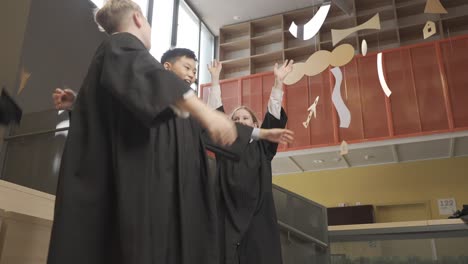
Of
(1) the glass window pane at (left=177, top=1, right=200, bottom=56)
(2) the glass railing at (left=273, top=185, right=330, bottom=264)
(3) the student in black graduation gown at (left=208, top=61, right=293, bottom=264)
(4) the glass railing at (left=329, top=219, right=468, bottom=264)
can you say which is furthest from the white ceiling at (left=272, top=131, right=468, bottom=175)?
(3) the student in black graduation gown at (left=208, top=61, right=293, bottom=264)

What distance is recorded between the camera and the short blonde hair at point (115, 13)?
4.29ft

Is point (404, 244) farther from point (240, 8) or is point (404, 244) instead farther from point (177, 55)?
point (240, 8)

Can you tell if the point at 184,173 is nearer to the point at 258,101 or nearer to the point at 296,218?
the point at 296,218

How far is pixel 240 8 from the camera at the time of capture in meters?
8.38

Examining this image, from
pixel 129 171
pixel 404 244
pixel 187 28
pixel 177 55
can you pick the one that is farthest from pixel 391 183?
pixel 129 171

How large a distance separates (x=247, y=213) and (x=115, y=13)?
1036 mm

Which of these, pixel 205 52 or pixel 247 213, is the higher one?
pixel 205 52

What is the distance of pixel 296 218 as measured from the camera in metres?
3.07

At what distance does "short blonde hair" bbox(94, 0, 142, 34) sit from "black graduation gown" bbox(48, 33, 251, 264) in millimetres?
128

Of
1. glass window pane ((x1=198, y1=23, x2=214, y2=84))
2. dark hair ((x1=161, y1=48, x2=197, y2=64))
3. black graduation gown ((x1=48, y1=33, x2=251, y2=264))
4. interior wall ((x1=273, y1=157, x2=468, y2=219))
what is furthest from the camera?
glass window pane ((x1=198, y1=23, x2=214, y2=84))

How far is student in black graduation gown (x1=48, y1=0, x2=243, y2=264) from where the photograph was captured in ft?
3.36

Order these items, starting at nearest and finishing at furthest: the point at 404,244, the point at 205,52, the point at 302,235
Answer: the point at 302,235 < the point at 404,244 < the point at 205,52

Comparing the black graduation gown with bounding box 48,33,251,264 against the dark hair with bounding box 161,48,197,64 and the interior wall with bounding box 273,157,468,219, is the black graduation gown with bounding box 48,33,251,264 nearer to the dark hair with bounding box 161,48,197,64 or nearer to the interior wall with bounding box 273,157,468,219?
the dark hair with bounding box 161,48,197,64

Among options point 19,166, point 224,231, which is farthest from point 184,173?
point 19,166
